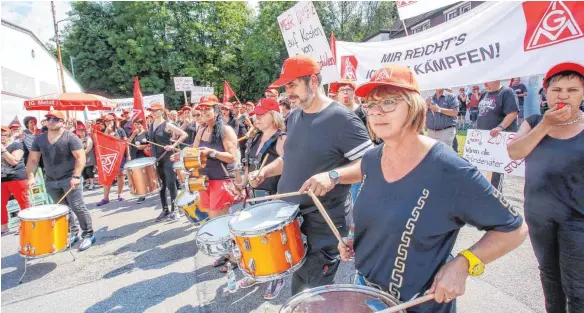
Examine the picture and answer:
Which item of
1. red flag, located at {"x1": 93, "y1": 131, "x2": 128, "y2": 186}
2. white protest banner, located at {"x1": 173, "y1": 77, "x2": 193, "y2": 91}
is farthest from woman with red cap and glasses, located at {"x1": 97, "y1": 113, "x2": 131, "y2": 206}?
white protest banner, located at {"x1": 173, "y1": 77, "x2": 193, "y2": 91}

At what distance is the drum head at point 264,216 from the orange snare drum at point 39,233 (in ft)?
10.9

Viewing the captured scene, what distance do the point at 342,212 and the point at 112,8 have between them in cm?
3807

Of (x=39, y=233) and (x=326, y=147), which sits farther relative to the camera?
(x=39, y=233)

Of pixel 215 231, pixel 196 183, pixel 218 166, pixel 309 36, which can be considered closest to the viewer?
pixel 215 231

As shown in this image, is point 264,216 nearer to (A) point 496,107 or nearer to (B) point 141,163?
(B) point 141,163

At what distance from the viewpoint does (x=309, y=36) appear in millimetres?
5930

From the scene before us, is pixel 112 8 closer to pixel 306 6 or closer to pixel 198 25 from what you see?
pixel 198 25

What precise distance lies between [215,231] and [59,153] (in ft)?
11.6

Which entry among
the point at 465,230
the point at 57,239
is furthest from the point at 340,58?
the point at 57,239

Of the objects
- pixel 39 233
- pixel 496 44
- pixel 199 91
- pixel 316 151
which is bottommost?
pixel 39 233

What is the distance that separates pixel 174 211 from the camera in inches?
269

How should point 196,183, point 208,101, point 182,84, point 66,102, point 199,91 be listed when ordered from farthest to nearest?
point 199,91, point 182,84, point 66,102, point 208,101, point 196,183

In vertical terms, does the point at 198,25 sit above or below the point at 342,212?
above

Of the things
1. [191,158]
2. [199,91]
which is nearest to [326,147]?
[191,158]
